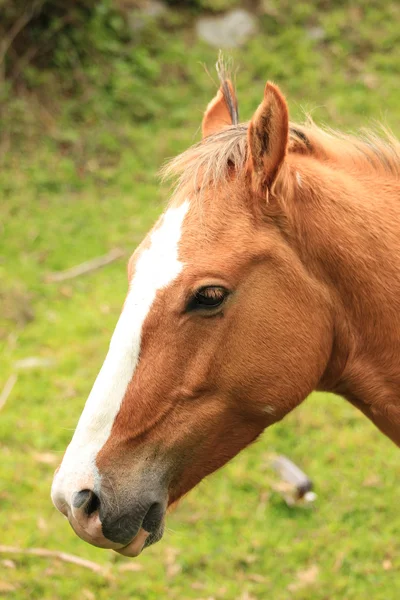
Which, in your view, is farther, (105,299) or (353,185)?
(105,299)

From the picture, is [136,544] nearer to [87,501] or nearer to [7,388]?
[87,501]

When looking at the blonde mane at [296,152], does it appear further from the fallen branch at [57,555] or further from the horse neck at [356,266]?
the fallen branch at [57,555]

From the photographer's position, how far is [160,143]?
25.7ft

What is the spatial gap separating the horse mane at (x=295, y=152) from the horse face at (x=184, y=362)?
0.07m

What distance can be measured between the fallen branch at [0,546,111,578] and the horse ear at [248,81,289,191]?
7.64 ft

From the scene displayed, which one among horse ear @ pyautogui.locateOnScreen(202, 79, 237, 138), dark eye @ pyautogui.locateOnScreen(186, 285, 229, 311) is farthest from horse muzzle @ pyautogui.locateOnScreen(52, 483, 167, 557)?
horse ear @ pyautogui.locateOnScreen(202, 79, 237, 138)

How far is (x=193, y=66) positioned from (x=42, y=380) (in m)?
5.17

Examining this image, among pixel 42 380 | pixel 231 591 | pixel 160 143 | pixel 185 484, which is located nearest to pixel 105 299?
pixel 42 380

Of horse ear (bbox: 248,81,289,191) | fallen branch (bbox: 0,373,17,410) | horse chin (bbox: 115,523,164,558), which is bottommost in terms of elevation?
fallen branch (bbox: 0,373,17,410)

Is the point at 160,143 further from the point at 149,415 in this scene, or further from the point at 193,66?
the point at 149,415

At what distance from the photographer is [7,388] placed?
4.98 meters

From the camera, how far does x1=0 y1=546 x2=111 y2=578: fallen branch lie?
3496 mm

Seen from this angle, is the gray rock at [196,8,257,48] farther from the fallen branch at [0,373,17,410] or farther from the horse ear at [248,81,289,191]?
the horse ear at [248,81,289,191]

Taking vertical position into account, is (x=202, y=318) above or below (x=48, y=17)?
above
